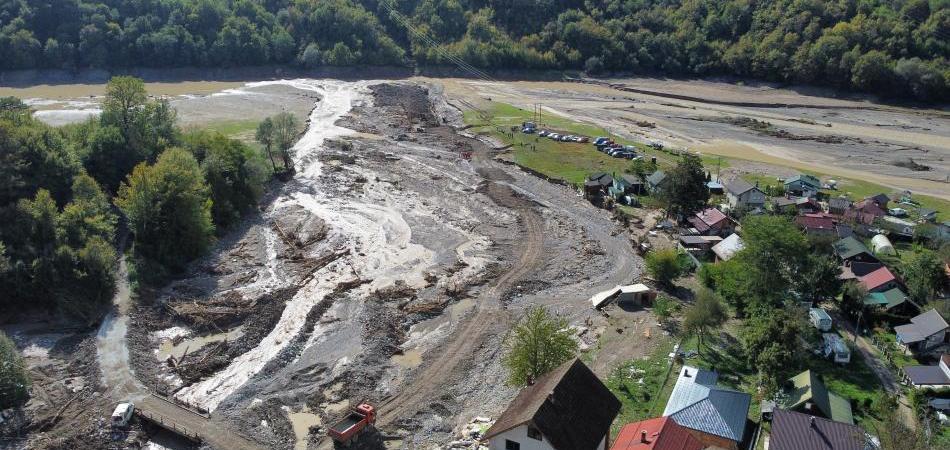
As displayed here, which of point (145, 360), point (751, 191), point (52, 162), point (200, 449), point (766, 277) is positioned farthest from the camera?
point (751, 191)

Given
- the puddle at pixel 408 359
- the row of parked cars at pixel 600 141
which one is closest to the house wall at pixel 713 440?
the puddle at pixel 408 359

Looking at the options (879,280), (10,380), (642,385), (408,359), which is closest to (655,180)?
(879,280)

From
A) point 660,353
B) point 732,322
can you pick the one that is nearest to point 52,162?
point 660,353

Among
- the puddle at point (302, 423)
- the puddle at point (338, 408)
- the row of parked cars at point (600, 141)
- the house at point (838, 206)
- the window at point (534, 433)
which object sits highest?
the row of parked cars at point (600, 141)

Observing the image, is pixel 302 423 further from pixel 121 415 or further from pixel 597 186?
pixel 597 186

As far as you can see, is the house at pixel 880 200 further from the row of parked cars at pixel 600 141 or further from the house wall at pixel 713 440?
the house wall at pixel 713 440

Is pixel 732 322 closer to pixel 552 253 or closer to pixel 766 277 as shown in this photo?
pixel 766 277
